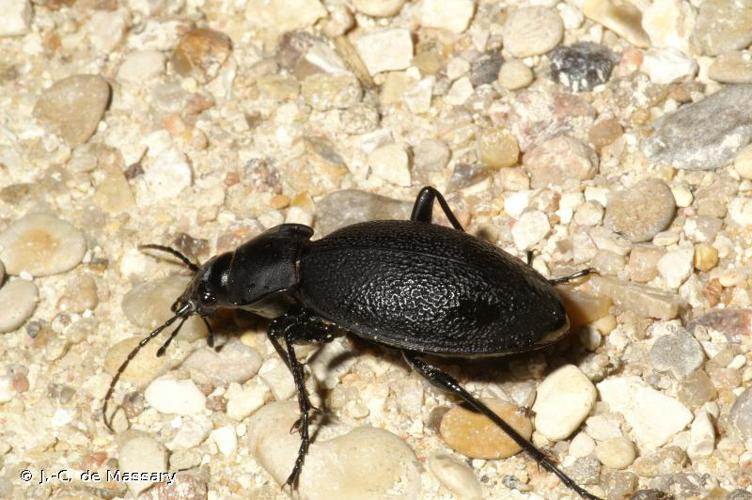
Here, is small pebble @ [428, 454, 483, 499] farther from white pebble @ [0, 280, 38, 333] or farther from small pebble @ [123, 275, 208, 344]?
white pebble @ [0, 280, 38, 333]

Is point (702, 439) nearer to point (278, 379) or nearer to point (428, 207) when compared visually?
point (428, 207)

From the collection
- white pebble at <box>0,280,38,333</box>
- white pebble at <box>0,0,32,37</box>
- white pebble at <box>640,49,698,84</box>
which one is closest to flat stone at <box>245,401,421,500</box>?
white pebble at <box>0,280,38,333</box>

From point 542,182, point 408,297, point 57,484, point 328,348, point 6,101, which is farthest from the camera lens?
point 6,101

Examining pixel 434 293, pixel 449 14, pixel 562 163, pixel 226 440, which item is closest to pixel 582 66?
pixel 562 163

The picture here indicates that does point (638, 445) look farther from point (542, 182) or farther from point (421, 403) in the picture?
point (542, 182)

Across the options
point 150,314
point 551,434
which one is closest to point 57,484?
point 150,314

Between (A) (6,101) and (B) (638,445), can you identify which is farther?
(A) (6,101)
